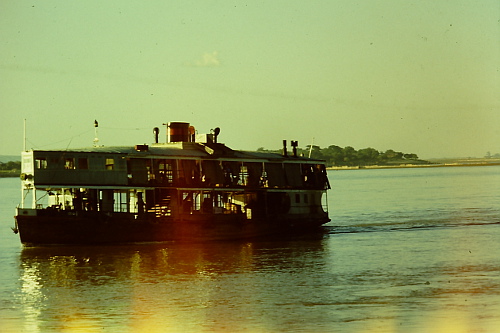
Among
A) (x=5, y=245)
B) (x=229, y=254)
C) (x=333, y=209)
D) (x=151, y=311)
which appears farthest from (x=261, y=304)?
(x=333, y=209)

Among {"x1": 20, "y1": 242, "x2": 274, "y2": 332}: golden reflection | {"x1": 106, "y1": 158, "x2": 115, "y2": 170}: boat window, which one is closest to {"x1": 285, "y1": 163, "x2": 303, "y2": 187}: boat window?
{"x1": 20, "y1": 242, "x2": 274, "y2": 332}: golden reflection

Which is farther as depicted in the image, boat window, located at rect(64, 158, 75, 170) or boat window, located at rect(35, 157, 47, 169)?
boat window, located at rect(64, 158, 75, 170)

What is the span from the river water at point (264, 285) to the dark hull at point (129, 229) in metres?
0.66

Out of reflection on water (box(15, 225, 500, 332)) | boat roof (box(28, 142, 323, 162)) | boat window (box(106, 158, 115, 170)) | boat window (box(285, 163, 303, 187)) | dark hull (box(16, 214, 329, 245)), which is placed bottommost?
reflection on water (box(15, 225, 500, 332))

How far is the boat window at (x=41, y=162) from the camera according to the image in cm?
4444

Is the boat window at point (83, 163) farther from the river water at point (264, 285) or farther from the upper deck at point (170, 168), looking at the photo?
the river water at point (264, 285)

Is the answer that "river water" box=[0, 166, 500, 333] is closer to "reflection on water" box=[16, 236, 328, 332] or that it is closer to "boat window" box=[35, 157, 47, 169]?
"reflection on water" box=[16, 236, 328, 332]

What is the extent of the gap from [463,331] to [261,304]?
27.3 feet

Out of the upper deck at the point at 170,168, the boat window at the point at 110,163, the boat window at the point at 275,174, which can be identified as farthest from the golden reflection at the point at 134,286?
the boat window at the point at 275,174

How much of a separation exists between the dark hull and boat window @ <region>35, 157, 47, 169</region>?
9.08 ft

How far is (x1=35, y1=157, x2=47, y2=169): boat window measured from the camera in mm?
44438

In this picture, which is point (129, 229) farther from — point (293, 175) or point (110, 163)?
point (293, 175)

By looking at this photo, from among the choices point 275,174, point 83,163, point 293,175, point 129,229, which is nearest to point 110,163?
point 83,163

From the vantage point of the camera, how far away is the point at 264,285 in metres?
34.4
